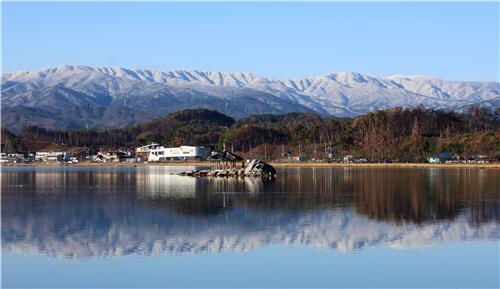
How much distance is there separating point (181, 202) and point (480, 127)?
90274mm

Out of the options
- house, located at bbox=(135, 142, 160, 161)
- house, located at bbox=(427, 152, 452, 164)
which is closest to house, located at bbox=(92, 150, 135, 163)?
house, located at bbox=(135, 142, 160, 161)

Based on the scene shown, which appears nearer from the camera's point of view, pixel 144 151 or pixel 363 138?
pixel 363 138

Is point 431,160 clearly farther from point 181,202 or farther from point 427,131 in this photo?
point 181,202

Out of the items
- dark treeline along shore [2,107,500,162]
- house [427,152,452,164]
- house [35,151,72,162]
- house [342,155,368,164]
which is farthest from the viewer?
house [35,151,72,162]

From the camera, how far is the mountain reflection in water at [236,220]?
19.3 meters

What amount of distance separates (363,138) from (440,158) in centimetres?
1884

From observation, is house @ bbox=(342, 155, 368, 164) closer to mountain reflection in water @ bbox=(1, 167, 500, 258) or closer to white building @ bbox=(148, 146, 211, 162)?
white building @ bbox=(148, 146, 211, 162)

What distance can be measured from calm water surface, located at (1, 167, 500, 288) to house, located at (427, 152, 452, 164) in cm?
5756

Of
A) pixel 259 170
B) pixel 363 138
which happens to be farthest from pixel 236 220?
pixel 363 138

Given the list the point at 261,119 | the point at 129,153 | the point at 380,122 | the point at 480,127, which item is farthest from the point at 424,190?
the point at 261,119

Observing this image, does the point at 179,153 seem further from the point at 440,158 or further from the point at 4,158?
the point at 440,158

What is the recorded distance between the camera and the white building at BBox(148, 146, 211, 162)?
118m

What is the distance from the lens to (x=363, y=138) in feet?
351

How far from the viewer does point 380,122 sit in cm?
10650
